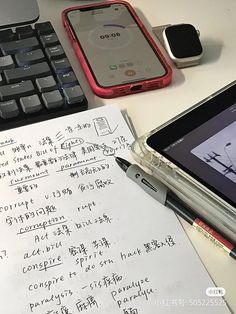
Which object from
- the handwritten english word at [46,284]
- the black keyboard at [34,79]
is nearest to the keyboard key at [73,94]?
the black keyboard at [34,79]

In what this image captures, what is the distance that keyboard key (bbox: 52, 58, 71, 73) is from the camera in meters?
0.60

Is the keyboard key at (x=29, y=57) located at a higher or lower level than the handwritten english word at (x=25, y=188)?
higher

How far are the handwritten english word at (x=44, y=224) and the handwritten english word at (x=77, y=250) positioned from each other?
1.2 inches

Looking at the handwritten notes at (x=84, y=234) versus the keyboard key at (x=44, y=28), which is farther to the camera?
the keyboard key at (x=44, y=28)

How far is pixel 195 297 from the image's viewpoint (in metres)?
0.44

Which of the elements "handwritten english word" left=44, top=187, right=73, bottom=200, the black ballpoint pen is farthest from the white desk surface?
"handwritten english word" left=44, top=187, right=73, bottom=200

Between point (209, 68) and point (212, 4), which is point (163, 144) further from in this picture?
point (212, 4)

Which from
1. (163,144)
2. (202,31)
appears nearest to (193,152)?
(163,144)

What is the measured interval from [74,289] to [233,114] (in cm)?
24

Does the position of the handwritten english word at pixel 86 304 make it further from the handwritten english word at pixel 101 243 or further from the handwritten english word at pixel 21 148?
the handwritten english word at pixel 21 148

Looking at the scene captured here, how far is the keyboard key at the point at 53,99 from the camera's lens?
22.5 inches

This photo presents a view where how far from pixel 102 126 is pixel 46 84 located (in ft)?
0.25

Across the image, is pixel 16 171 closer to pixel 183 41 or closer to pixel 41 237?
pixel 41 237

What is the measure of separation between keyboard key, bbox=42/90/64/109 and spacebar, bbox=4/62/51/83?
34 millimetres
